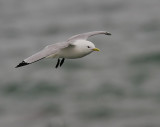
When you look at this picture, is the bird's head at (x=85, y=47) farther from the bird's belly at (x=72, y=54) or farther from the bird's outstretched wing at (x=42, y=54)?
the bird's outstretched wing at (x=42, y=54)

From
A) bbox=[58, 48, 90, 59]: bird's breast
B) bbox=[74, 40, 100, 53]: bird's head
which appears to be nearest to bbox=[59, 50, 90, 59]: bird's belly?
bbox=[58, 48, 90, 59]: bird's breast

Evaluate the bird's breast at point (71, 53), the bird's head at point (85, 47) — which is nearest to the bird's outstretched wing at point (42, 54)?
the bird's breast at point (71, 53)

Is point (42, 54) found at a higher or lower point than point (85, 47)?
lower

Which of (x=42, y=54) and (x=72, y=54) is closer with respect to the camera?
(x=42, y=54)

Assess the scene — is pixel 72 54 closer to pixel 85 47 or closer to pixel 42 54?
pixel 85 47

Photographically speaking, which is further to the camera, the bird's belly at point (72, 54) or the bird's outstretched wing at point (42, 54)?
the bird's belly at point (72, 54)

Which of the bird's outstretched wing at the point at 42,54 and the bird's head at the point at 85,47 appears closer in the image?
the bird's outstretched wing at the point at 42,54

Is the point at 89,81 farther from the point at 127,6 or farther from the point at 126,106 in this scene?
the point at 127,6

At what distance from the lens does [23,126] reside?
2084 centimetres

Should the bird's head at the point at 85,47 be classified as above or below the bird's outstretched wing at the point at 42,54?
above

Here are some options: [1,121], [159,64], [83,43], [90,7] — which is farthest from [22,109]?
[90,7]

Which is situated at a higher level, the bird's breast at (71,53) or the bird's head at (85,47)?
the bird's head at (85,47)

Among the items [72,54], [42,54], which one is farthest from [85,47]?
[42,54]

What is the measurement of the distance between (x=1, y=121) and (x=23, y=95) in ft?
9.14
